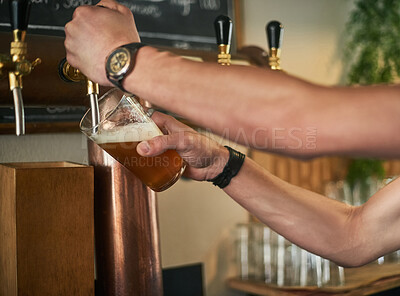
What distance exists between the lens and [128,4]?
1954mm

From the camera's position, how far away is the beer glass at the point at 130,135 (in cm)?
99

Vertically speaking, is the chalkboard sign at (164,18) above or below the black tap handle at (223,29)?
above

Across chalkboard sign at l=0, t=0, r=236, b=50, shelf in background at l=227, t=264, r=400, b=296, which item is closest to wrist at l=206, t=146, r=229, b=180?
chalkboard sign at l=0, t=0, r=236, b=50

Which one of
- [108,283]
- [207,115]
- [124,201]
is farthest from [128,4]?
[207,115]

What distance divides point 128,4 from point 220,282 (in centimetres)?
128

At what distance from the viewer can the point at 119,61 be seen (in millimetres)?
818

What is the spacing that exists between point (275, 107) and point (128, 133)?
346mm

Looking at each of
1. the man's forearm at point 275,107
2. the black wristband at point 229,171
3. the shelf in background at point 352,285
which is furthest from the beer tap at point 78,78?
the shelf in background at point 352,285

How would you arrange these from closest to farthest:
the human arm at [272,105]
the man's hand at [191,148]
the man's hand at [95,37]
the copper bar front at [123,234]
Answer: the human arm at [272,105], the man's hand at [95,37], the man's hand at [191,148], the copper bar front at [123,234]

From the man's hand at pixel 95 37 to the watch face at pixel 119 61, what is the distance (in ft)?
0.12

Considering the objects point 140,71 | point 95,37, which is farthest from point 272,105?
point 95,37

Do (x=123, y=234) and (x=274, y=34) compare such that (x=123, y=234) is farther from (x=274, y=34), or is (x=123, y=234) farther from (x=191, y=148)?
(x=274, y=34)

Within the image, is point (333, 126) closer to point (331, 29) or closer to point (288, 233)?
point (288, 233)

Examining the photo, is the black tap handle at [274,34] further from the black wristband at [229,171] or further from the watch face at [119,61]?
the watch face at [119,61]
